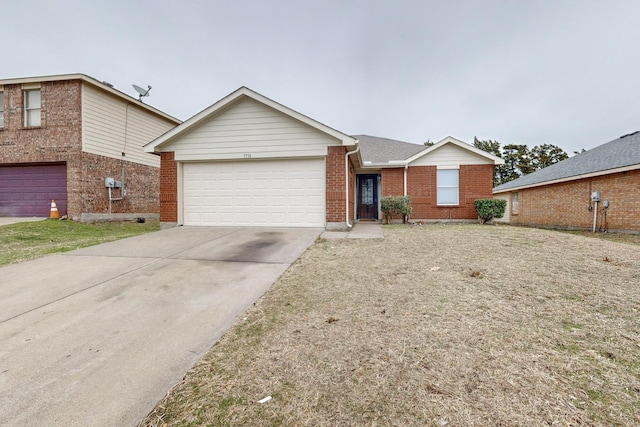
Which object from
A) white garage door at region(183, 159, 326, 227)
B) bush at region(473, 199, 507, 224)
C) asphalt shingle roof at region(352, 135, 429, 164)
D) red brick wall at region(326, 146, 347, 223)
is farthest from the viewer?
asphalt shingle roof at region(352, 135, 429, 164)

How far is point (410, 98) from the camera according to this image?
64.3 feet

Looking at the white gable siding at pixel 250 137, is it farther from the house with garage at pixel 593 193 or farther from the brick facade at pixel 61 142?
the house with garage at pixel 593 193

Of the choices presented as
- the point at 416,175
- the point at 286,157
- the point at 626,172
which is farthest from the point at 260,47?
the point at 626,172

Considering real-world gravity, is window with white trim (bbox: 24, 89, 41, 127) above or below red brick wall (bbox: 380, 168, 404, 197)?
above

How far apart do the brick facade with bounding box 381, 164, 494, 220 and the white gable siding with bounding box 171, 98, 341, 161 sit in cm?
592

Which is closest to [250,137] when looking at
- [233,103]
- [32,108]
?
[233,103]

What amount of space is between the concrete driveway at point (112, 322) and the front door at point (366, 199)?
9.31m

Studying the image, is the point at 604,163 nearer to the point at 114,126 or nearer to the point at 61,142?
the point at 114,126

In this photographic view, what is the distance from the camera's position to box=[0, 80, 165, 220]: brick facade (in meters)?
10.9

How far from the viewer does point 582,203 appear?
43.1ft

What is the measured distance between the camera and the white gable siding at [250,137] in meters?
8.64

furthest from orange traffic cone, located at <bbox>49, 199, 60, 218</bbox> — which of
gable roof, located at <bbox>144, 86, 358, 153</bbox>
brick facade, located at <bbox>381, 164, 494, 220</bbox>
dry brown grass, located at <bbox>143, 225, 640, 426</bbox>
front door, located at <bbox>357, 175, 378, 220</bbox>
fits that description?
brick facade, located at <bbox>381, 164, 494, 220</bbox>

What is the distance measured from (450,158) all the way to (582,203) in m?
6.79

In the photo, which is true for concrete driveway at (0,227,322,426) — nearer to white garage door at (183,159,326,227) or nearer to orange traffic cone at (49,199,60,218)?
white garage door at (183,159,326,227)
